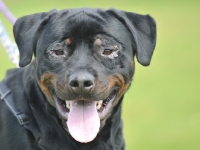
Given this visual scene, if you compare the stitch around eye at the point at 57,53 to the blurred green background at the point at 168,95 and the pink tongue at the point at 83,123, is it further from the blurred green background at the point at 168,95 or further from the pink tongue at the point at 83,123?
the blurred green background at the point at 168,95

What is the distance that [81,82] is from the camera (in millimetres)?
3754

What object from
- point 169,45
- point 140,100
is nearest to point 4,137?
point 140,100

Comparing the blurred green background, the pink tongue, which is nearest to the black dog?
the pink tongue

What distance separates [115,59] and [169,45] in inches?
373

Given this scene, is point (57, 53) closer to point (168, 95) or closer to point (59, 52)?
point (59, 52)

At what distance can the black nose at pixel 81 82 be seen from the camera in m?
3.76

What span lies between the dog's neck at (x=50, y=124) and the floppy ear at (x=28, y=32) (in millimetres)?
245

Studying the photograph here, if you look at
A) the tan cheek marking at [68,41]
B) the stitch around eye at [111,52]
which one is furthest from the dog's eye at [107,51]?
the tan cheek marking at [68,41]

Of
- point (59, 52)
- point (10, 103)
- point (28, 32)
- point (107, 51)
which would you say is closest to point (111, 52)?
point (107, 51)

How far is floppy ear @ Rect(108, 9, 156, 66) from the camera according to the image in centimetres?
418

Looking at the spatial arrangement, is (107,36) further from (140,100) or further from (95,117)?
(140,100)

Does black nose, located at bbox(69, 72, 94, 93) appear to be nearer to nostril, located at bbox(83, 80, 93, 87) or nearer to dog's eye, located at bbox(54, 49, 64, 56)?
nostril, located at bbox(83, 80, 93, 87)

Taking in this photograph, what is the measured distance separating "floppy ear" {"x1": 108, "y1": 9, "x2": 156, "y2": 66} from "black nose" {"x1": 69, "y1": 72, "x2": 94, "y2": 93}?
1.87 feet

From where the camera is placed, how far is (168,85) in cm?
959
